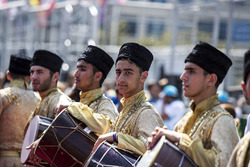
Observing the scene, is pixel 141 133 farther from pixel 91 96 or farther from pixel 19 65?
pixel 19 65

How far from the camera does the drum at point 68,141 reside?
493cm

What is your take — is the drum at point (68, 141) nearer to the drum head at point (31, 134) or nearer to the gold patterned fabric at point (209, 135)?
the drum head at point (31, 134)

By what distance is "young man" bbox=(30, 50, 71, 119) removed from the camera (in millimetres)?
6117

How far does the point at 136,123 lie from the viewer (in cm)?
467

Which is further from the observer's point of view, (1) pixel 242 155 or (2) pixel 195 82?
(2) pixel 195 82

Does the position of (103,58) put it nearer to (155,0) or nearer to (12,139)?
(12,139)

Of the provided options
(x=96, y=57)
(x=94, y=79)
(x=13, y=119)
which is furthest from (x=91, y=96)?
Answer: (x=13, y=119)

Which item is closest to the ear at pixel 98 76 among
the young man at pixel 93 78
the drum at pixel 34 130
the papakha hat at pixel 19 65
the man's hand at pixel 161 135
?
the young man at pixel 93 78

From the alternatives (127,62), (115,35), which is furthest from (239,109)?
(115,35)

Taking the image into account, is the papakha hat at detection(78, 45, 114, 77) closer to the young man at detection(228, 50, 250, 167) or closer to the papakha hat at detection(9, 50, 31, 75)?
the papakha hat at detection(9, 50, 31, 75)

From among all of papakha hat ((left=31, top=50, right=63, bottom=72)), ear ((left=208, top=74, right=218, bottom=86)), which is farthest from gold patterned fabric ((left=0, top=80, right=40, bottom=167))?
ear ((left=208, top=74, right=218, bottom=86))

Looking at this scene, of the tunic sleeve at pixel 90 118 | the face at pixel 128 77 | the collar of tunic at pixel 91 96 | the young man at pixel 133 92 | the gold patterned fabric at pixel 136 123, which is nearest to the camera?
the gold patterned fabric at pixel 136 123

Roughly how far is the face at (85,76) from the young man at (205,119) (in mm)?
1700

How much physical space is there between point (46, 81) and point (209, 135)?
3.00 meters
